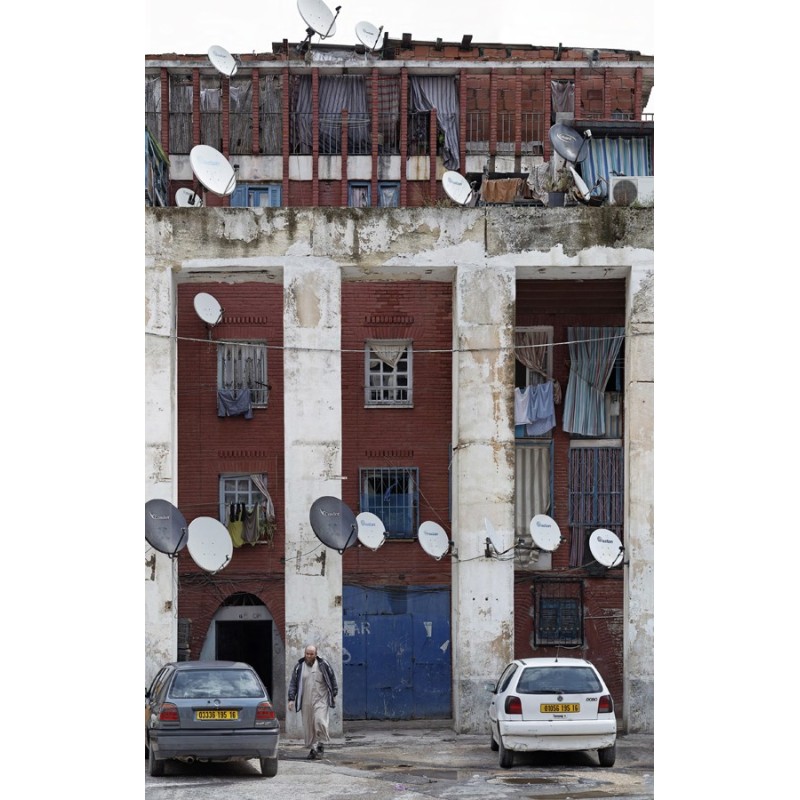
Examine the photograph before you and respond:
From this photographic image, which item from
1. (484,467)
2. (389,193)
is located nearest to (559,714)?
(484,467)

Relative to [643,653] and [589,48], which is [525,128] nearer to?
[589,48]

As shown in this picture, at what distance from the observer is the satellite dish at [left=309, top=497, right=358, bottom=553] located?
2200cm

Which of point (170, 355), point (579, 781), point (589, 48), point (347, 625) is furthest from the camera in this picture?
point (589, 48)

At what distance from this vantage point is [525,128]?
35.7 meters

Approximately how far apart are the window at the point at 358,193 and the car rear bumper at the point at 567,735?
769 inches

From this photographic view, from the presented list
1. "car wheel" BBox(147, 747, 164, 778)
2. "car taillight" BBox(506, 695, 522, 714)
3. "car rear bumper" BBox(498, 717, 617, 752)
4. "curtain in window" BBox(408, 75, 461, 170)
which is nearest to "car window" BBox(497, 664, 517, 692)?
"car taillight" BBox(506, 695, 522, 714)

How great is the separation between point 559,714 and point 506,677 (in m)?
1.96

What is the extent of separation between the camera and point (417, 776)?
18.4m

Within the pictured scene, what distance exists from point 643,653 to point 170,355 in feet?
29.9

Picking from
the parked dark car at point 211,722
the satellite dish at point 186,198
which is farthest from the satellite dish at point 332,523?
the satellite dish at point 186,198

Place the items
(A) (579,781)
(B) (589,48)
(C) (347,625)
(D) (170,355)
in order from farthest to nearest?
(B) (589,48), (C) (347,625), (D) (170,355), (A) (579,781)

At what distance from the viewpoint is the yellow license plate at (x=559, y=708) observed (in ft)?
60.4

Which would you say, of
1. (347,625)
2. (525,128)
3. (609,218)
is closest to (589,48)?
(525,128)

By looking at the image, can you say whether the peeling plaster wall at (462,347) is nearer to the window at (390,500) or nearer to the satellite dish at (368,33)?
the window at (390,500)
